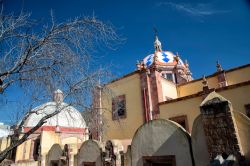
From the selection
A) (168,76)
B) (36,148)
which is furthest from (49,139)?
(168,76)

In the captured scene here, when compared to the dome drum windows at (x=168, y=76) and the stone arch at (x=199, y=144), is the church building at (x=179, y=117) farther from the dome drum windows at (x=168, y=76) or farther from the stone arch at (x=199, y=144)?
the dome drum windows at (x=168, y=76)

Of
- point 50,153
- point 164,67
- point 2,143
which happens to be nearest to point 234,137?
point 50,153

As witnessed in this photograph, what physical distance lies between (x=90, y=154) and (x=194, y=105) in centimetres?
685

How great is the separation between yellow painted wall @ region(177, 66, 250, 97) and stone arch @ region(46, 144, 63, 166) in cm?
1058

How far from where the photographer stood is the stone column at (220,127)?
5477 mm

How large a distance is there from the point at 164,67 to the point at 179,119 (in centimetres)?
1447

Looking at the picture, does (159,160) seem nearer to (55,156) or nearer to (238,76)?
(55,156)

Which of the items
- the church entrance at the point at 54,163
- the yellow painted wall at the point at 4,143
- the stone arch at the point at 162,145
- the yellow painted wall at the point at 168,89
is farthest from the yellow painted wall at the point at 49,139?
the stone arch at the point at 162,145

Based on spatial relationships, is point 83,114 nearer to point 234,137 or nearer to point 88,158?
point 234,137

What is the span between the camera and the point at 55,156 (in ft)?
48.6

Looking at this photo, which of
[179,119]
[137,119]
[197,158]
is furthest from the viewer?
[137,119]

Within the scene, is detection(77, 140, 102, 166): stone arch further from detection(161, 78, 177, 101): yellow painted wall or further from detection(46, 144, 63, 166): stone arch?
detection(161, 78, 177, 101): yellow painted wall

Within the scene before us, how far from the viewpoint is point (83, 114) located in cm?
716

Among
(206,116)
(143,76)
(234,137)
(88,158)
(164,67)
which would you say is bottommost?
(88,158)
